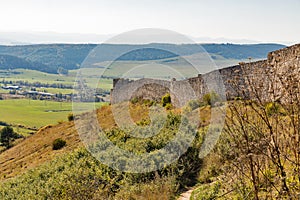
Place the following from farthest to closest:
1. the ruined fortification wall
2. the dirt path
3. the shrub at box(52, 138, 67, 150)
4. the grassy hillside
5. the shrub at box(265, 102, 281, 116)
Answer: the shrub at box(52, 138, 67, 150)
the ruined fortification wall
the dirt path
the grassy hillside
the shrub at box(265, 102, 281, 116)

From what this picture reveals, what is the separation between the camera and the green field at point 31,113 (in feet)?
240

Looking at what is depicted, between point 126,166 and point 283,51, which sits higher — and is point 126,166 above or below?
below

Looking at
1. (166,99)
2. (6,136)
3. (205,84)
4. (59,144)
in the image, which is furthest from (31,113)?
(205,84)

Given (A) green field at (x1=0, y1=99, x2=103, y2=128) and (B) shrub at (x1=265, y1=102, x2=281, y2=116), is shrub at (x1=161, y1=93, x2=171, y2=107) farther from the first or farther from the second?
(A) green field at (x1=0, y1=99, x2=103, y2=128)

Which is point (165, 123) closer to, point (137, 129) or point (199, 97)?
point (137, 129)

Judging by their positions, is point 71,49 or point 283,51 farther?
point 71,49

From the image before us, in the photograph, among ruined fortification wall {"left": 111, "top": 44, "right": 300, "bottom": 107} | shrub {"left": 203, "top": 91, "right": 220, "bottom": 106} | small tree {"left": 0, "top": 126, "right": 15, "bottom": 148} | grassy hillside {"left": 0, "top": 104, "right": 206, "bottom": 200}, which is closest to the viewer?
grassy hillside {"left": 0, "top": 104, "right": 206, "bottom": 200}

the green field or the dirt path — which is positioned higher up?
the dirt path

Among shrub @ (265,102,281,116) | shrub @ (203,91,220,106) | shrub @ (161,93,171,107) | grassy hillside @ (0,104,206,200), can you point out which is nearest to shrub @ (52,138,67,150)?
shrub @ (161,93,171,107)

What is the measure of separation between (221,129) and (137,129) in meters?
2.35

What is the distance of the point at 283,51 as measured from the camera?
11.2m

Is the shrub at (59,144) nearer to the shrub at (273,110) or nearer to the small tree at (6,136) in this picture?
the shrub at (273,110)

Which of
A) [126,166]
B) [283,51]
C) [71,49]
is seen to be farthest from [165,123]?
[71,49]

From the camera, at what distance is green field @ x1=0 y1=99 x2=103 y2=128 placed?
73.1 meters
